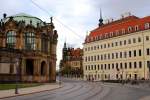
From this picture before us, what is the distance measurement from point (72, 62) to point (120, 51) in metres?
68.1

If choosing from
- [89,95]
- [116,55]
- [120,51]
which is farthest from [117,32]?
[89,95]

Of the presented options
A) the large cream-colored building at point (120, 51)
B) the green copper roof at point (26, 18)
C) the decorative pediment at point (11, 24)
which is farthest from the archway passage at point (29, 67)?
the large cream-colored building at point (120, 51)

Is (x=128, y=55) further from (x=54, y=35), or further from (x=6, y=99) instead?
(x=6, y=99)

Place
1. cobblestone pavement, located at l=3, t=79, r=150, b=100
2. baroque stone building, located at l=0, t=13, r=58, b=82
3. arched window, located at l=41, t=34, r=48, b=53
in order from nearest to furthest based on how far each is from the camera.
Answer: cobblestone pavement, located at l=3, t=79, r=150, b=100 → baroque stone building, located at l=0, t=13, r=58, b=82 → arched window, located at l=41, t=34, r=48, b=53

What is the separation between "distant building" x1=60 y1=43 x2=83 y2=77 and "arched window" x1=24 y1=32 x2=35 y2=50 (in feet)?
252

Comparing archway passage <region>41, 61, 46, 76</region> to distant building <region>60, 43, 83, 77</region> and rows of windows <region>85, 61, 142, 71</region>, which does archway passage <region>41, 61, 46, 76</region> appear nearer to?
rows of windows <region>85, 61, 142, 71</region>

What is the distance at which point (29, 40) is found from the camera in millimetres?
80750

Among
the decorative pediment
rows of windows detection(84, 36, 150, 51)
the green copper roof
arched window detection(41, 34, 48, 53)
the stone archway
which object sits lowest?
the stone archway

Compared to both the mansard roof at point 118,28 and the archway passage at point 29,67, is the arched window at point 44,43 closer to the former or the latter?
the archway passage at point 29,67

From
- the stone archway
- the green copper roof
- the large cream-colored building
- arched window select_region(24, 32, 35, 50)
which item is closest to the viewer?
arched window select_region(24, 32, 35, 50)

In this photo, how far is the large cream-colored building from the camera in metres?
97.9

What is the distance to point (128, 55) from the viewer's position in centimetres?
10512

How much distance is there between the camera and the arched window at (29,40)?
3152 inches

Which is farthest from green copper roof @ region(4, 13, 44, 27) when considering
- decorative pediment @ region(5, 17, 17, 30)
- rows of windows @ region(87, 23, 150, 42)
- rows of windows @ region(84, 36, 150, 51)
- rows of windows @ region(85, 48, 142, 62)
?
rows of windows @ region(85, 48, 142, 62)
